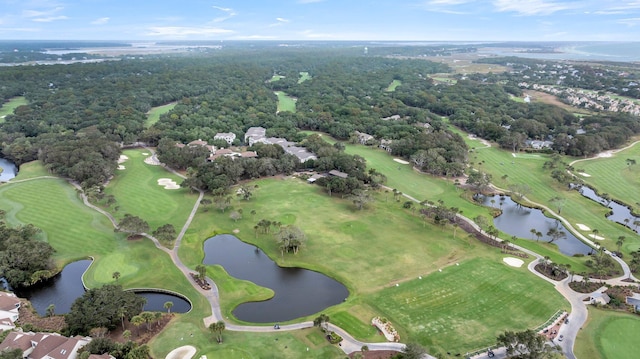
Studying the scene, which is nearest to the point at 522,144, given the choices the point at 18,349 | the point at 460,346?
the point at 460,346

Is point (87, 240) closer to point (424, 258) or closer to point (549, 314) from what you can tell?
point (424, 258)

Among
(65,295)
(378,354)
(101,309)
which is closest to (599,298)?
(378,354)

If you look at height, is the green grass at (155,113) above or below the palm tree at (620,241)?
above

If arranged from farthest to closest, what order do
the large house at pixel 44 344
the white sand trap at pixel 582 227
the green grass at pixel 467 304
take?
the white sand trap at pixel 582 227 → the green grass at pixel 467 304 → the large house at pixel 44 344

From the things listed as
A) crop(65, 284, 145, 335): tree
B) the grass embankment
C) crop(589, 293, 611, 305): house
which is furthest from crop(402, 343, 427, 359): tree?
crop(65, 284, 145, 335): tree

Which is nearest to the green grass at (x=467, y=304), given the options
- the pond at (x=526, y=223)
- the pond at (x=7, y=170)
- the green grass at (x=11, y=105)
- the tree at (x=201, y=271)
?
the pond at (x=526, y=223)

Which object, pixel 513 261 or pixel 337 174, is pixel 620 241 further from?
pixel 337 174

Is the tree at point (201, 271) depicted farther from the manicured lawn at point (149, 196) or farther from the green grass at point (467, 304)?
the green grass at point (467, 304)
